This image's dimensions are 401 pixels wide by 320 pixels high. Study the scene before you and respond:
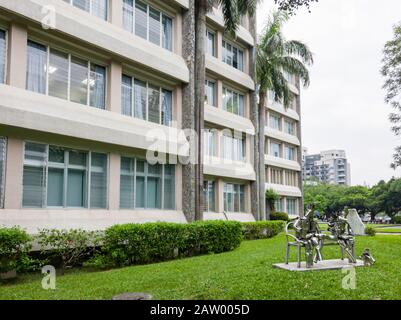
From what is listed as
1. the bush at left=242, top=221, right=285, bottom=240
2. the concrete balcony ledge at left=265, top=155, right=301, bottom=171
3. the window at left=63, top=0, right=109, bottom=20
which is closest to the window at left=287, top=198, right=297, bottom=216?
the concrete balcony ledge at left=265, top=155, right=301, bottom=171

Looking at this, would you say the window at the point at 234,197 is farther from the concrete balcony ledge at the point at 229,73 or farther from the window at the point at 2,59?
the window at the point at 2,59

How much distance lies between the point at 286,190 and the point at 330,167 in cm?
10022

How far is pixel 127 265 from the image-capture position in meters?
11.4

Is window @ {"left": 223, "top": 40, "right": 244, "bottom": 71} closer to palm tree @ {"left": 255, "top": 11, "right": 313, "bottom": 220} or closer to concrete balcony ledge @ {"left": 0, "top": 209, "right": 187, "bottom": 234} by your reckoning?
palm tree @ {"left": 255, "top": 11, "right": 313, "bottom": 220}

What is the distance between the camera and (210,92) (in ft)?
68.0

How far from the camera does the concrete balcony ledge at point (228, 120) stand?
19.6 metres

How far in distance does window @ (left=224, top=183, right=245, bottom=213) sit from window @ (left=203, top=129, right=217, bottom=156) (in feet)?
7.77

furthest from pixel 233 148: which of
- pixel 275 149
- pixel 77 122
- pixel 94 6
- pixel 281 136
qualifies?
pixel 281 136

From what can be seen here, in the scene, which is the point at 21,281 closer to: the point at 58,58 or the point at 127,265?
the point at 127,265

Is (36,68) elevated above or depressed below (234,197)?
above

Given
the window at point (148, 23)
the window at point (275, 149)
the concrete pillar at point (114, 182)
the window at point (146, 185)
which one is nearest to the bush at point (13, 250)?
the concrete pillar at point (114, 182)

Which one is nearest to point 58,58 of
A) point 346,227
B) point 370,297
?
point 346,227

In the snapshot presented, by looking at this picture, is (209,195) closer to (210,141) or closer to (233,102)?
(210,141)
